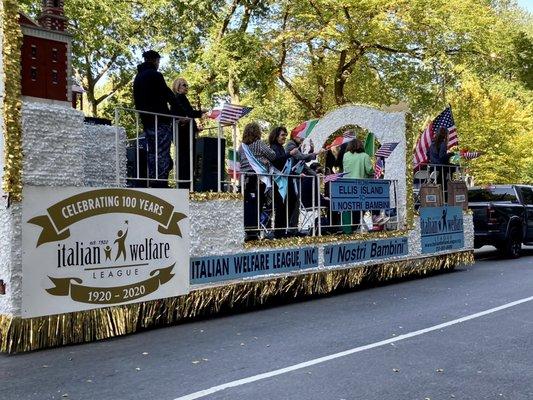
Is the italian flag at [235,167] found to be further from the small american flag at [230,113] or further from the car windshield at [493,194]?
the car windshield at [493,194]

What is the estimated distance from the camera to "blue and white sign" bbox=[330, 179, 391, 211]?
389 inches

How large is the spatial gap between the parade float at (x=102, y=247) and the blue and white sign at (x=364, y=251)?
48 mm

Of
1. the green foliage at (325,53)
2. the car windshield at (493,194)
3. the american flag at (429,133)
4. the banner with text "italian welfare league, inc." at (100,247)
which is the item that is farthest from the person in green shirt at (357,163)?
the green foliage at (325,53)

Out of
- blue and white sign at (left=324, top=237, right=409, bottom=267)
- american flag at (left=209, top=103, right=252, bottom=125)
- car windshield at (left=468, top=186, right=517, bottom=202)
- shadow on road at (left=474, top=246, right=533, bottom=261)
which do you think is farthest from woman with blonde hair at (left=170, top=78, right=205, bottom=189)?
shadow on road at (left=474, top=246, right=533, bottom=261)

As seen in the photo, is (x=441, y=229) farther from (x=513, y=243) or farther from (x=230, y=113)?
(x=230, y=113)

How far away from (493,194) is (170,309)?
35.0 feet

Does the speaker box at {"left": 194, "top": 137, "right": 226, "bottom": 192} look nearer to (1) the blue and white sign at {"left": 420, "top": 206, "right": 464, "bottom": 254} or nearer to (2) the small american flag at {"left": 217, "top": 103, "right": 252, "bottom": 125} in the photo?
(2) the small american flag at {"left": 217, "top": 103, "right": 252, "bottom": 125}

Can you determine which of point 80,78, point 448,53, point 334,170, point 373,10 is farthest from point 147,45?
point 334,170

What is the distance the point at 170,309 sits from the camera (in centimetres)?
738

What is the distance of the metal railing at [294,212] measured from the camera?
8.84 m

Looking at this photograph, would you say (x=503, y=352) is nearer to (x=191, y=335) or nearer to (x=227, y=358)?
(x=227, y=358)

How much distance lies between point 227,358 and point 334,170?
6884 mm

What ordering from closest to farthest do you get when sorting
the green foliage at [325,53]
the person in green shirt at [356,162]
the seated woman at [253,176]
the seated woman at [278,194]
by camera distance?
the seated woman at [253,176] → the seated woman at [278,194] → the person in green shirt at [356,162] → the green foliage at [325,53]

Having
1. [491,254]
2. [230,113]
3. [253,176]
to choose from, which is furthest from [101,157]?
[491,254]
